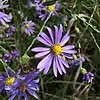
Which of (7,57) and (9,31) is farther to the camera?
(9,31)

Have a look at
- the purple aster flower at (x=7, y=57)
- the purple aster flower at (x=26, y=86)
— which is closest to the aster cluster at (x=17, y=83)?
the purple aster flower at (x=26, y=86)

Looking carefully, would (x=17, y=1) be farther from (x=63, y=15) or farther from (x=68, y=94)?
(x=68, y=94)

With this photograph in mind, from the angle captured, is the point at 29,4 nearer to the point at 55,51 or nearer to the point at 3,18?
the point at 3,18

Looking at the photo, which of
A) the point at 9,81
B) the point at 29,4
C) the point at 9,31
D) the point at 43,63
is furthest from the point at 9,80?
the point at 29,4

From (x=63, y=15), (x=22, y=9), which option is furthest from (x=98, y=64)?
(x=22, y=9)

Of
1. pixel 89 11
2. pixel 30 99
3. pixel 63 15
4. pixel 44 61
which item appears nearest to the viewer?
pixel 44 61
